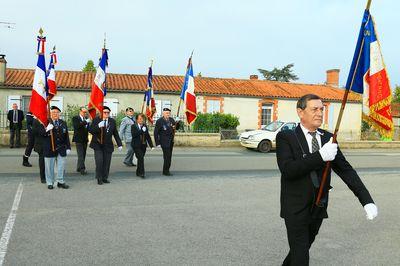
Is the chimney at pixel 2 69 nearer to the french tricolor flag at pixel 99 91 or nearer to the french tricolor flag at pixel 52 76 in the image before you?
the french tricolor flag at pixel 52 76

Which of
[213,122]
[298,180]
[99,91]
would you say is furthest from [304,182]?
[213,122]

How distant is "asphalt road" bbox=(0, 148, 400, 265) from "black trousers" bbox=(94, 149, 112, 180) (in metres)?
0.30

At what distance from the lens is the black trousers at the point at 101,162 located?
924 centimetres

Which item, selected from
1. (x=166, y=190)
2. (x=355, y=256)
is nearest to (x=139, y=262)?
(x=355, y=256)

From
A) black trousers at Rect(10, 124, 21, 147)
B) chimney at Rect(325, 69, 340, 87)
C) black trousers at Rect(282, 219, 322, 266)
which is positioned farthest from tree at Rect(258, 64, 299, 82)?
black trousers at Rect(282, 219, 322, 266)

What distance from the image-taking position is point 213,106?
2828 cm

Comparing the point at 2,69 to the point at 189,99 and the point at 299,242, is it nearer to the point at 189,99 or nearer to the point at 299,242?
the point at 189,99

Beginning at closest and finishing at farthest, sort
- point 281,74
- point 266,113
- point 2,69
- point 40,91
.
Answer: point 40,91 < point 2,69 < point 266,113 < point 281,74

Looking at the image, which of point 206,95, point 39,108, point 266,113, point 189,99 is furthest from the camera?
point 266,113

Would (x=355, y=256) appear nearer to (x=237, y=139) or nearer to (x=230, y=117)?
(x=237, y=139)

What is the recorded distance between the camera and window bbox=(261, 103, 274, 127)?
2969cm

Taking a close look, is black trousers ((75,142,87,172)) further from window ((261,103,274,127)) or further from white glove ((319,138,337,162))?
window ((261,103,274,127))

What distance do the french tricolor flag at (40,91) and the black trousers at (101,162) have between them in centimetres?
137

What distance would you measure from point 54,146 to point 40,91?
1.30 metres
